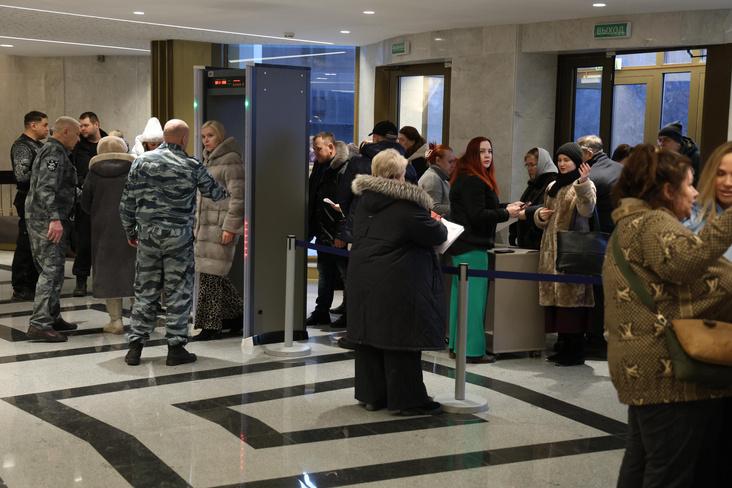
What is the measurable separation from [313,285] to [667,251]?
314 inches

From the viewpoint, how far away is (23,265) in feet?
30.9

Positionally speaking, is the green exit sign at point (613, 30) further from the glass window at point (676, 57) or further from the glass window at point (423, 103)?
the glass window at point (423, 103)

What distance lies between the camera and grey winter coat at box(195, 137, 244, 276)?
281 inches

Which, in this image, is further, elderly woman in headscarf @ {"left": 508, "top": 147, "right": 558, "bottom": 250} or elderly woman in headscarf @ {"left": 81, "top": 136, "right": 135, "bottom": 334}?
elderly woman in headscarf @ {"left": 508, "top": 147, "right": 558, "bottom": 250}

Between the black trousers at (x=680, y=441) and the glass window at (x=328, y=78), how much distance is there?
36.4ft

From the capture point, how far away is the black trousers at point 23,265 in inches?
→ 368

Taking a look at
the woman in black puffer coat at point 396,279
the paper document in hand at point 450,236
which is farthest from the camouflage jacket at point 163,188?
the paper document in hand at point 450,236

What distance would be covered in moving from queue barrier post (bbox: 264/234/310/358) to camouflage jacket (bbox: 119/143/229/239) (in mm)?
756

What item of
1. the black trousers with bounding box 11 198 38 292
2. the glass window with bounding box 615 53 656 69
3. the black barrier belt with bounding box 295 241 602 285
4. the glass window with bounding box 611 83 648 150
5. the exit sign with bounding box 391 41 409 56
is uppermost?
the exit sign with bounding box 391 41 409 56

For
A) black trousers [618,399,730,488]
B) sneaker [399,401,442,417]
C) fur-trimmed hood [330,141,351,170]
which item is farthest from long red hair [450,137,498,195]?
black trousers [618,399,730,488]

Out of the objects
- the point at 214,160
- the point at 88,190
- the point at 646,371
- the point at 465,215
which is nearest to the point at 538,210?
the point at 465,215

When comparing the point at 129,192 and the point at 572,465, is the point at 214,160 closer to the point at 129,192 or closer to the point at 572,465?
the point at 129,192

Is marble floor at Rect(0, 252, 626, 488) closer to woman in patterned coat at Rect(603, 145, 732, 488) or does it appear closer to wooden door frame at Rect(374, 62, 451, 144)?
woman in patterned coat at Rect(603, 145, 732, 488)

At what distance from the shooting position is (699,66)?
34.7ft
